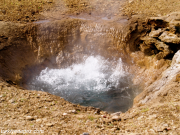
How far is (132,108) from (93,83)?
2.20 m

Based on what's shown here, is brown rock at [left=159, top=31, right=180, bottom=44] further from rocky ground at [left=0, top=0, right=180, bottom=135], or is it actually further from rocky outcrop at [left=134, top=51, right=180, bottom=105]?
rocky outcrop at [left=134, top=51, right=180, bottom=105]

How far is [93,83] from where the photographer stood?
255 inches

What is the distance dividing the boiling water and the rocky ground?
2.41ft

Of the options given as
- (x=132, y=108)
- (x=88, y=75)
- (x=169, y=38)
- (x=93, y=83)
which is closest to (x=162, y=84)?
(x=132, y=108)

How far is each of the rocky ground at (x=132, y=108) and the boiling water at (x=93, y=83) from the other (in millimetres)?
736

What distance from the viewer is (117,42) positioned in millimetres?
7027

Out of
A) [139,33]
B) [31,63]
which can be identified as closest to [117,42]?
[139,33]

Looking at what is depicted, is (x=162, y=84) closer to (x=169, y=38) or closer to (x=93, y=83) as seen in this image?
(x=169, y=38)

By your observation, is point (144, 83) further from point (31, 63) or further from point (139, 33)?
point (31, 63)

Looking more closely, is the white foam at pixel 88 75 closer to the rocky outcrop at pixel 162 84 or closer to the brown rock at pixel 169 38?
the rocky outcrop at pixel 162 84

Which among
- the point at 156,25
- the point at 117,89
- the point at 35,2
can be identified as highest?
the point at 35,2

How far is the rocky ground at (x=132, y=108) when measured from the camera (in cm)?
294

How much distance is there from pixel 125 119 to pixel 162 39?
3.76m

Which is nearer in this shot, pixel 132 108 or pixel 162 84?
pixel 132 108
